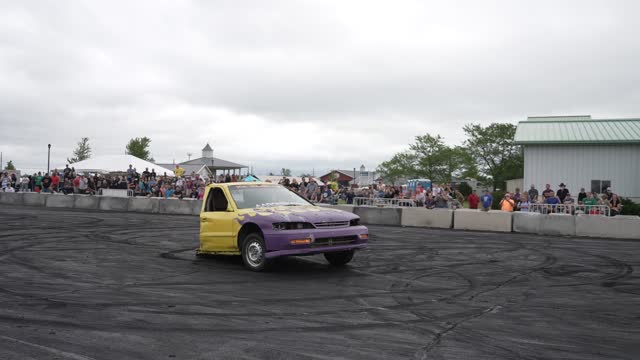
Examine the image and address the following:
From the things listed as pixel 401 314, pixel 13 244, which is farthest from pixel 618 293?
pixel 13 244

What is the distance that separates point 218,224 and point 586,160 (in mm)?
29068

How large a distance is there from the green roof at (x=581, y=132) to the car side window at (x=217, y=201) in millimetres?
26937

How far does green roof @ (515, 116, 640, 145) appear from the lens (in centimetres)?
3322

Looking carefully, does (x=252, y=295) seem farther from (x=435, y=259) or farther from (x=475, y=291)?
(x=435, y=259)

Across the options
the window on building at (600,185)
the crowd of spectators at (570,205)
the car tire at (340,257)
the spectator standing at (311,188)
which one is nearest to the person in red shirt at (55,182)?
the spectator standing at (311,188)

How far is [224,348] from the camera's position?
16.9ft

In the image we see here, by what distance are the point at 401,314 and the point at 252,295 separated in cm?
214

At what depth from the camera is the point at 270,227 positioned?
9.35 metres

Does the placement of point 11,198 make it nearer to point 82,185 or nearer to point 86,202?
point 82,185

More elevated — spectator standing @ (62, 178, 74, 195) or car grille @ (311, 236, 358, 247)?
spectator standing @ (62, 178, 74, 195)

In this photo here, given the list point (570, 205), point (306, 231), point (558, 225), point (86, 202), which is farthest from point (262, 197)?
point (86, 202)

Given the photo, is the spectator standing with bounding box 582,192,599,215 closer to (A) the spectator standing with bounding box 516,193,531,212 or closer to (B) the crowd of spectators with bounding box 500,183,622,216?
(B) the crowd of spectators with bounding box 500,183,622,216

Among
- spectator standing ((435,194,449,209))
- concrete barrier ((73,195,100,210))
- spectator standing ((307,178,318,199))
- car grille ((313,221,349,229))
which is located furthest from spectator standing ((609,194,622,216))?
concrete barrier ((73,195,100,210))

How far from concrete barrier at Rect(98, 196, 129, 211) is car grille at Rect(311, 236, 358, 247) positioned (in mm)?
19998
